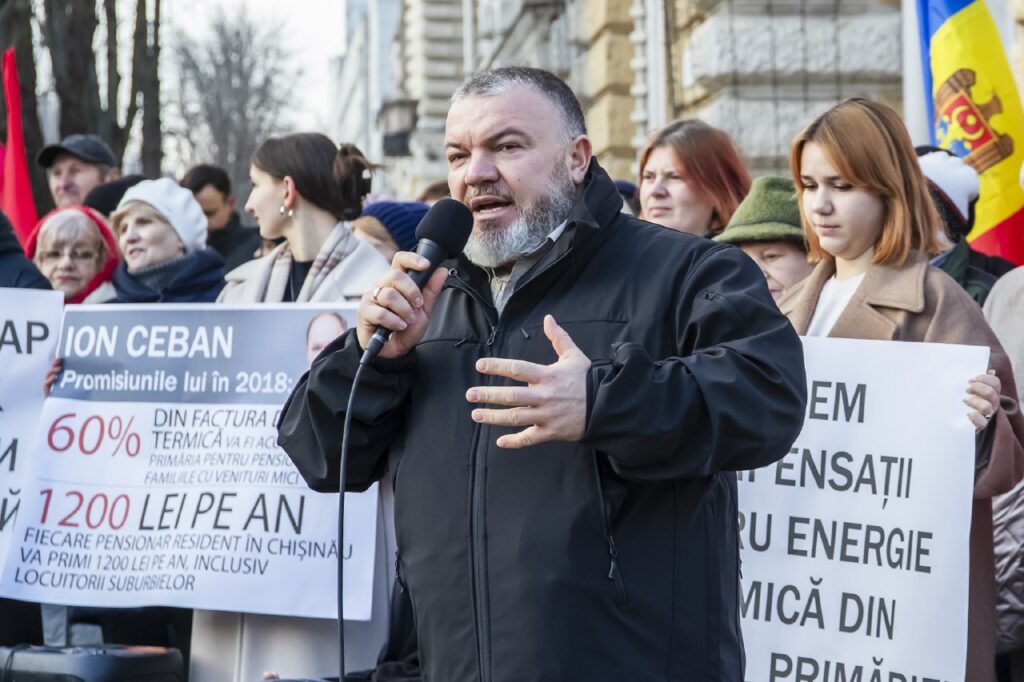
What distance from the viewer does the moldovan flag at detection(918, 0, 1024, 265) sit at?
242 inches

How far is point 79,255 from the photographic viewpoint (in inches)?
259

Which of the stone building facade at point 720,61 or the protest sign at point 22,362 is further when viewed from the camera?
→ the stone building facade at point 720,61

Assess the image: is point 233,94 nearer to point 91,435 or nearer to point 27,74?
point 27,74

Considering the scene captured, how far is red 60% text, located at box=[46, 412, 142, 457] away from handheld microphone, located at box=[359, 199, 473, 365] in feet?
8.87

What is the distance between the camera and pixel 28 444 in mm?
5570

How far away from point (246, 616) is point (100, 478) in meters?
0.71

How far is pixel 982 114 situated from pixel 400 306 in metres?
4.00

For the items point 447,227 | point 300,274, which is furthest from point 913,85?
point 447,227

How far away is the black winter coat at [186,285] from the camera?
20.6 feet

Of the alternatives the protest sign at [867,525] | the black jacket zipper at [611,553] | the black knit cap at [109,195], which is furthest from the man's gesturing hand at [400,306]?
the black knit cap at [109,195]

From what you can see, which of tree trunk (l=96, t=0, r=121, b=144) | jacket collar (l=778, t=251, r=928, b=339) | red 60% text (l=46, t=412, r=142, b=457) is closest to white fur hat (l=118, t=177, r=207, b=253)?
red 60% text (l=46, t=412, r=142, b=457)

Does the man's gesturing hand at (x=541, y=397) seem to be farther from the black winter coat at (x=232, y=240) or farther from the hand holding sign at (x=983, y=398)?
the black winter coat at (x=232, y=240)

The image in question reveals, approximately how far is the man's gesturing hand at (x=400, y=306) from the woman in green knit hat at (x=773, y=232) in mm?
2315

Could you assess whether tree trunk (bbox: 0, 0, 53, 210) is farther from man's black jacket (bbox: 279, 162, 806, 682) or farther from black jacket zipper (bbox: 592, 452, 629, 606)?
black jacket zipper (bbox: 592, 452, 629, 606)
